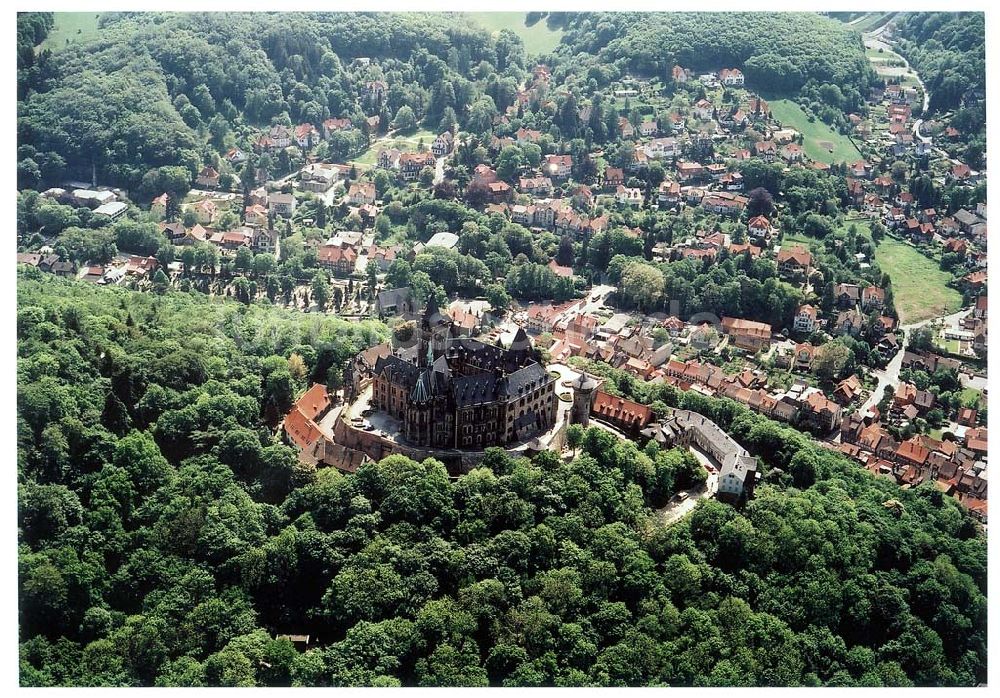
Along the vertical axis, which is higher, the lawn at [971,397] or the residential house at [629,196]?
the residential house at [629,196]

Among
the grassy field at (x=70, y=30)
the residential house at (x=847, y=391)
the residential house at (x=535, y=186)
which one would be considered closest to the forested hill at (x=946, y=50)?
the residential house at (x=535, y=186)

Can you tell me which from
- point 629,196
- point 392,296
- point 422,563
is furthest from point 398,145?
point 422,563

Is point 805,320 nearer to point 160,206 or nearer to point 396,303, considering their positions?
point 396,303

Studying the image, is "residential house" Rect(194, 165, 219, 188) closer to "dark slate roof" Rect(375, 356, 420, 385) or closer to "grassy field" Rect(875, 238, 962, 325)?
"dark slate roof" Rect(375, 356, 420, 385)

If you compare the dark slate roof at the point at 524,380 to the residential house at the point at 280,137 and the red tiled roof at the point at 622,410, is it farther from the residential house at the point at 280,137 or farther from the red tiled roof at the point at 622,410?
the residential house at the point at 280,137

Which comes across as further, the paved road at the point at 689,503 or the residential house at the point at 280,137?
the residential house at the point at 280,137
